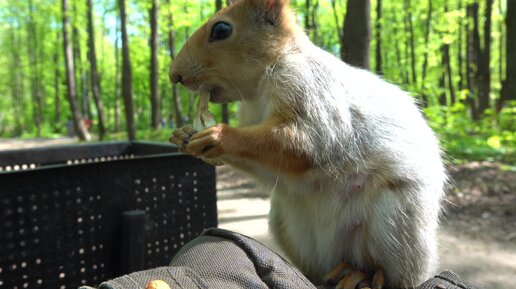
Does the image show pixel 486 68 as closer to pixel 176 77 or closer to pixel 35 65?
pixel 176 77

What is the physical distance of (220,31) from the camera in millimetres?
1587

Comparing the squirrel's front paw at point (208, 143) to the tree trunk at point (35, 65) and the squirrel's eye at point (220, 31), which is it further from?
the tree trunk at point (35, 65)

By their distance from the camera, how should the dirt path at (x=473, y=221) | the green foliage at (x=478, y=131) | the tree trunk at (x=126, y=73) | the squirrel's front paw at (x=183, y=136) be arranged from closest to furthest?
1. the squirrel's front paw at (x=183, y=136)
2. the dirt path at (x=473, y=221)
3. the green foliage at (x=478, y=131)
4. the tree trunk at (x=126, y=73)

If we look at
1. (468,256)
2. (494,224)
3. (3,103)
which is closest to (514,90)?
(494,224)

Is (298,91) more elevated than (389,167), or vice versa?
(298,91)

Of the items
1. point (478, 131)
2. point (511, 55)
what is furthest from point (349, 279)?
point (511, 55)

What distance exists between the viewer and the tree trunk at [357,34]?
4.49 metres

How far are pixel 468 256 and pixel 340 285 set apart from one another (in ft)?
9.53

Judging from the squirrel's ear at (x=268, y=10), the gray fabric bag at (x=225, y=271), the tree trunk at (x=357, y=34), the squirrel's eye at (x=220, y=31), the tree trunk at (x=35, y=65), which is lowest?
the gray fabric bag at (x=225, y=271)

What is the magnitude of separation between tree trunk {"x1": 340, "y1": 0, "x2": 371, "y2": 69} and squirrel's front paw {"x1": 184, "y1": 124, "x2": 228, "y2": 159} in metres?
3.44

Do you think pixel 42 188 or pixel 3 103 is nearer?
pixel 42 188

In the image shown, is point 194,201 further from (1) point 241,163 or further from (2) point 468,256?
(2) point 468,256

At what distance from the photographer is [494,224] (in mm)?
4500

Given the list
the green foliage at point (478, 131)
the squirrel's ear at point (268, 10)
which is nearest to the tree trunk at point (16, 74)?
the green foliage at point (478, 131)
